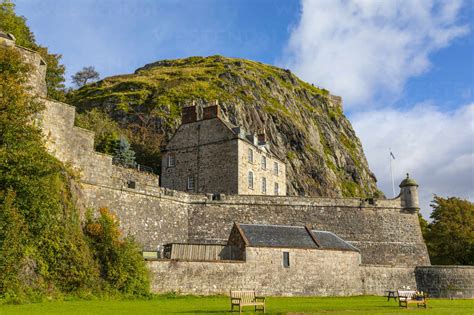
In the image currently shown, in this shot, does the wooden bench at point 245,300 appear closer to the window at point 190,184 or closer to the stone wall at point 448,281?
the stone wall at point 448,281

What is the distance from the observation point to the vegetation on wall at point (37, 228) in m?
23.0

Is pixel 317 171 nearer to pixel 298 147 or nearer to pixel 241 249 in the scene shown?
pixel 298 147

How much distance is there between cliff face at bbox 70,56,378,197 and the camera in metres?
67.9

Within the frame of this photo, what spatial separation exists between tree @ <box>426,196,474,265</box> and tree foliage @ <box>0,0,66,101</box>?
40208 mm

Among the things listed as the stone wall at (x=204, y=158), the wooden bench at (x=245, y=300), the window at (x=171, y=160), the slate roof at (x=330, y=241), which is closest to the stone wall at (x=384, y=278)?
the slate roof at (x=330, y=241)

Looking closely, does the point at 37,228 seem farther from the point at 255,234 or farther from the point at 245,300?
the point at 255,234

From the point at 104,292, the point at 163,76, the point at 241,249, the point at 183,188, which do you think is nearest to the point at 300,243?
the point at 241,249

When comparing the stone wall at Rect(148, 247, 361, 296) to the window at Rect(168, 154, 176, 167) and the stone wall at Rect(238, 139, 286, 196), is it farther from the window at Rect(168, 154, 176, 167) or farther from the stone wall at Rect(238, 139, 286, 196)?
the window at Rect(168, 154, 176, 167)

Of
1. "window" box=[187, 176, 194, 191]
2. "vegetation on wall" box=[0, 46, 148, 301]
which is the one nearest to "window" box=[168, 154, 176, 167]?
"window" box=[187, 176, 194, 191]

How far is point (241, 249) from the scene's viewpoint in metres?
32.7

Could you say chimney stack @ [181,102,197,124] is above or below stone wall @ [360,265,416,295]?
above

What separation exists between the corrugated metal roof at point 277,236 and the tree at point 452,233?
21.2 m

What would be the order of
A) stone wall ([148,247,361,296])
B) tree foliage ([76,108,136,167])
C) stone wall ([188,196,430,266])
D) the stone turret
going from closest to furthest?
stone wall ([148,247,361,296])
stone wall ([188,196,430,266])
the stone turret
tree foliage ([76,108,136,167])

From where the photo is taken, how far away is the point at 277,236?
3478 centimetres
